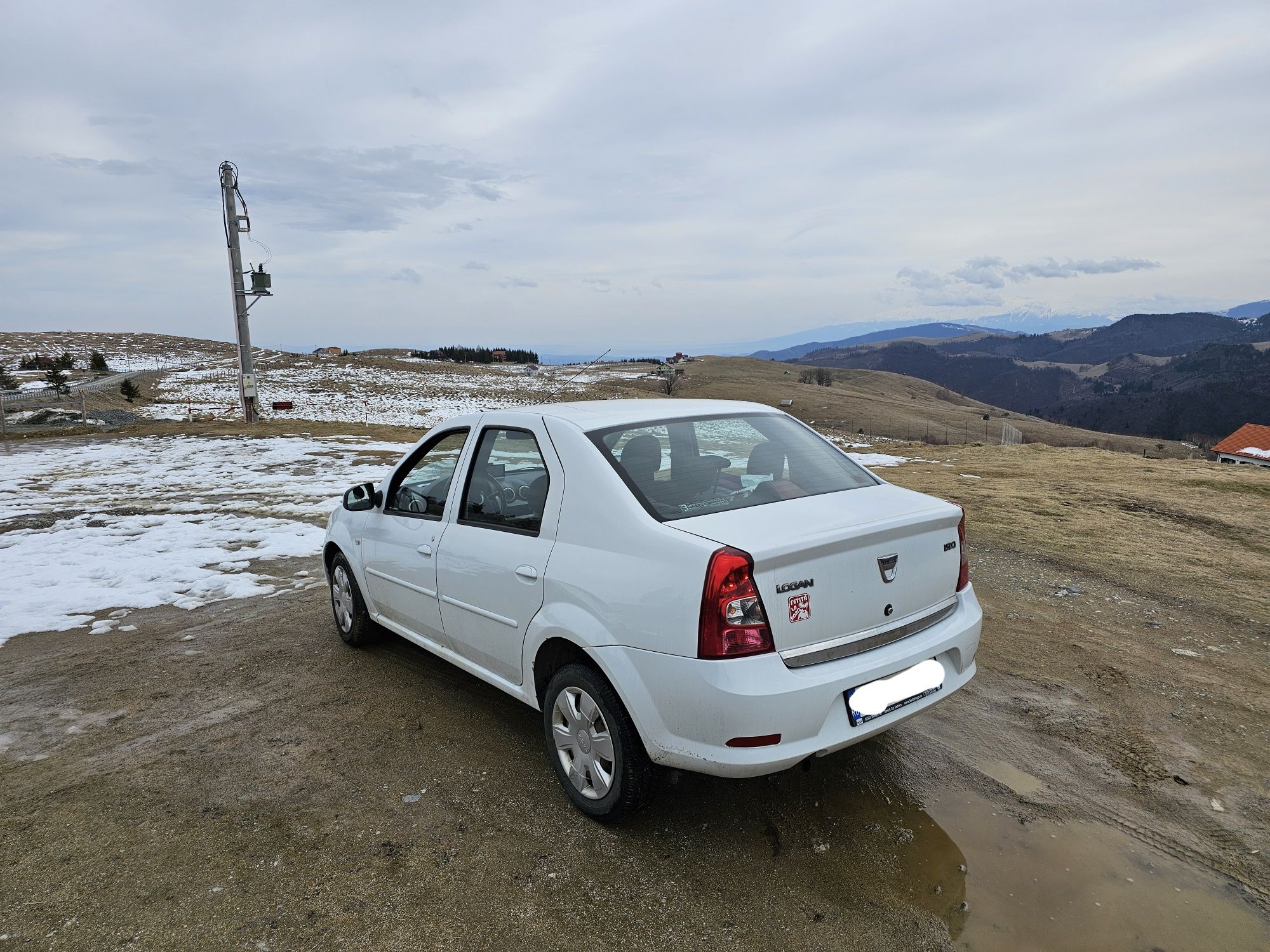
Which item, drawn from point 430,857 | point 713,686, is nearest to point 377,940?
point 430,857

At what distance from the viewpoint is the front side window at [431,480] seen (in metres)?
4.01

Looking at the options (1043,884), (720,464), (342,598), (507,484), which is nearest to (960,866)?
(1043,884)

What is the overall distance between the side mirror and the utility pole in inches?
706

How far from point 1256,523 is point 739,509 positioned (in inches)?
317

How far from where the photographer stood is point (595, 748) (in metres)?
2.96

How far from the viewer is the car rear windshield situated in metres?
3.04

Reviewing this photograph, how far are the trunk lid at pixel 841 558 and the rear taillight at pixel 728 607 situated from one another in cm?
4

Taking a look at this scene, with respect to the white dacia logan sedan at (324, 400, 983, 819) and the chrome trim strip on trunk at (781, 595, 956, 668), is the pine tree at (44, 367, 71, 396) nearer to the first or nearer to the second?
the white dacia logan sedan at (324, 400, 983, 819)

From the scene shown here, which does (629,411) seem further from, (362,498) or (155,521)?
(155,521)

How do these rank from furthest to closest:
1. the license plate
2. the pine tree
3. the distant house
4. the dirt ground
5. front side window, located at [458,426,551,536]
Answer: the distant house
the pine tree
front side window, located at [458,426,551,536]
the license plate
the dirt ground

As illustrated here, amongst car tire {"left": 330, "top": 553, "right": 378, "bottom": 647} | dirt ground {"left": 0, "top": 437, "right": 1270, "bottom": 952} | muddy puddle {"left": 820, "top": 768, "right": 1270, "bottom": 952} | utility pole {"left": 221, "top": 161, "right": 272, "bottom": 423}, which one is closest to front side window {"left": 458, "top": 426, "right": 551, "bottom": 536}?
dirt ground {"left": 0, "top": 437, "right": 1270, "bottom": 952}

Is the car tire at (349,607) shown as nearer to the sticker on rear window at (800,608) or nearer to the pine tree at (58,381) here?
the sticker on rear window at (800,608)

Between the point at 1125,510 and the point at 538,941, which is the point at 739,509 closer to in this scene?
the point at 538,941

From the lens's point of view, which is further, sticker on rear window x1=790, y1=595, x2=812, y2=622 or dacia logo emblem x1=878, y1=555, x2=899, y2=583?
dacia logo emblem x1=878, y1=555, x2=899, y2=583
